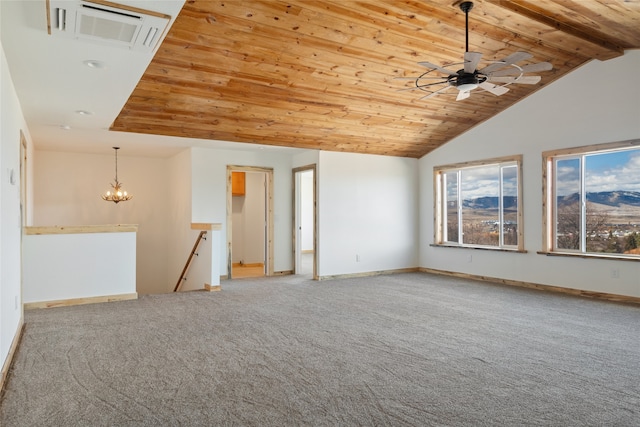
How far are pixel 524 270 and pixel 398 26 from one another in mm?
4584

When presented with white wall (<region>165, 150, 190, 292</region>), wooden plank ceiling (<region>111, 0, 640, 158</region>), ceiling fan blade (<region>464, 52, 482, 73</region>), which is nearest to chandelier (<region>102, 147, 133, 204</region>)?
white wall (<region>165, 150, 190, 292</region>)

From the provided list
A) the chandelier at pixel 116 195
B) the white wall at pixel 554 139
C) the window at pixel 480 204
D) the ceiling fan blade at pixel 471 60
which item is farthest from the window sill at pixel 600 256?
the chandelier at pixel 116 195

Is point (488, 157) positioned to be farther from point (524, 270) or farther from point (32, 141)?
point (32, 141)

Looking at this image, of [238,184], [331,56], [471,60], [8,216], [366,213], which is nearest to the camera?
[8,216]

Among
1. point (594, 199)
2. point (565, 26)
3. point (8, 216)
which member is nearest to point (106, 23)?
point (8, 216)

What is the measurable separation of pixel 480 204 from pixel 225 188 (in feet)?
15.9

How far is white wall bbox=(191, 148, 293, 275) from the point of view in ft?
25.8

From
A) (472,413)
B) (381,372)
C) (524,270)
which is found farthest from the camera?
(524,270)

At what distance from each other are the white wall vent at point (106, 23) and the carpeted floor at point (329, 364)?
8.32 ft

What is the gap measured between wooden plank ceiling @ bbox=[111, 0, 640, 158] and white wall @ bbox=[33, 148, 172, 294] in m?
2.68

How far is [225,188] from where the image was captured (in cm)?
809

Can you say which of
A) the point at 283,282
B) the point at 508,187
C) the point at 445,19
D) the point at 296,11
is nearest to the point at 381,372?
the point at 296,11

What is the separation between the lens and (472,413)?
261 cm

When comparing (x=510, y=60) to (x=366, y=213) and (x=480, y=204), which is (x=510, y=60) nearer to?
(x=480, y=204)
